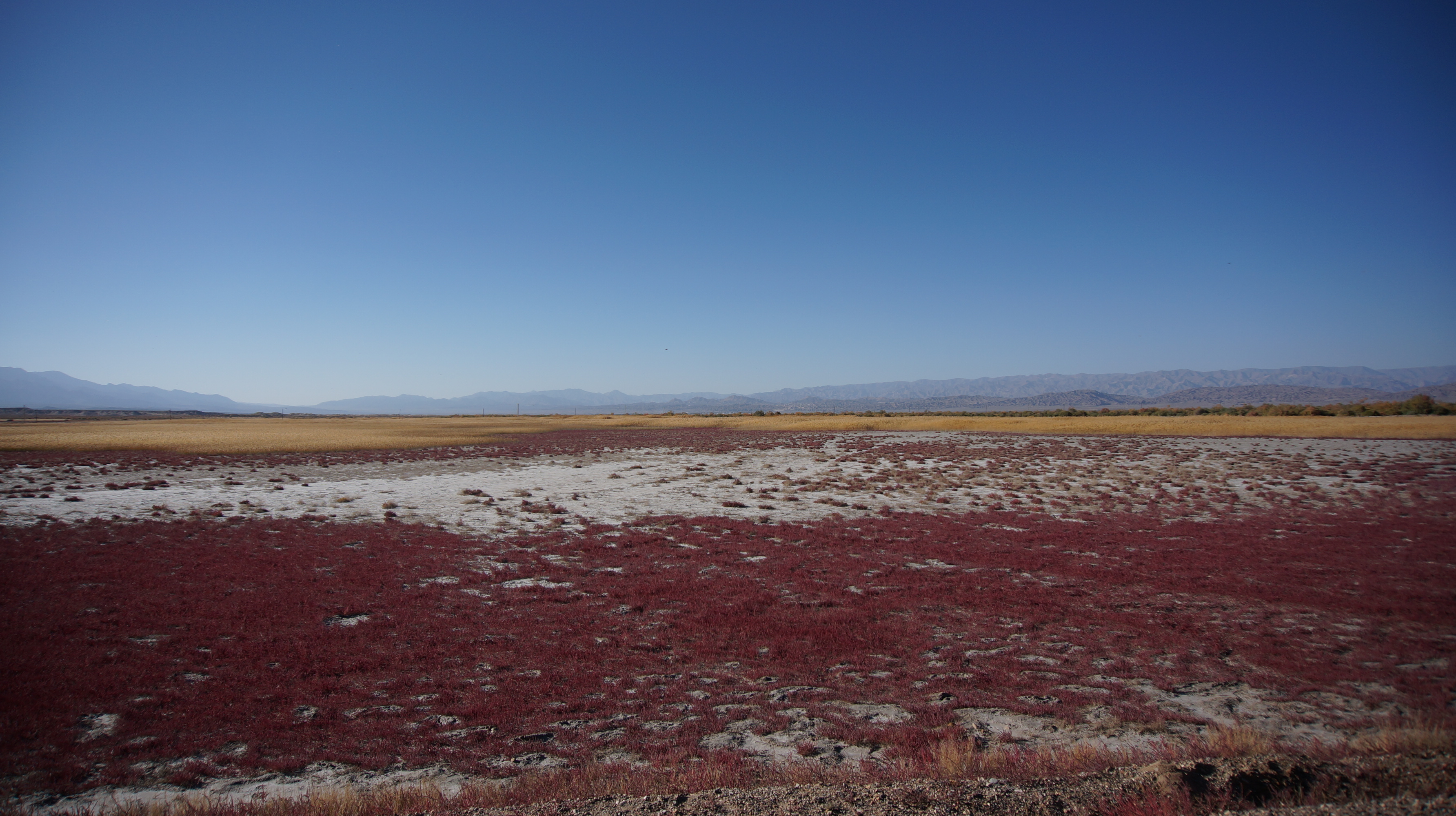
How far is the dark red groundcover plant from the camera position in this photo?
637 centimetres

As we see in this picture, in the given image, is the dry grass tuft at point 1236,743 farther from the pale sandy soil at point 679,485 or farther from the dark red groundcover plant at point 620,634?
the pale sandy soil at point 679,485

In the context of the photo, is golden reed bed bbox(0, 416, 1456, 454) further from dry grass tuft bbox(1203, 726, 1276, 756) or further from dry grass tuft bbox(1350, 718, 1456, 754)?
dry grass tuft bbox(1350, 718, 1456, 754)

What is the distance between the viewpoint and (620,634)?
9.16m

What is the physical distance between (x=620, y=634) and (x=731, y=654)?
188 centimetres

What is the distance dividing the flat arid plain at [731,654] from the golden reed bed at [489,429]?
29860 millimetres

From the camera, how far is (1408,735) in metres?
5.09

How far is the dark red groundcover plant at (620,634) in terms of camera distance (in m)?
6.37

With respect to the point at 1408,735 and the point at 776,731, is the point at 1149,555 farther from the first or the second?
the point at 776,731

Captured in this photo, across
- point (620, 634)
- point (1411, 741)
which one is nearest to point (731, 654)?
point (620, 634)

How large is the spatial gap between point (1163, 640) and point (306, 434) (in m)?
68.1

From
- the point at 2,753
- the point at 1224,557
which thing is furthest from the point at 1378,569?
the point at 2,753

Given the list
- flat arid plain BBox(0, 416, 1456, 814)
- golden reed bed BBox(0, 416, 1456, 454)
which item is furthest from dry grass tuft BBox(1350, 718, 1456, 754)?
golden reed bed BBox(0, 416, 1456, 454)

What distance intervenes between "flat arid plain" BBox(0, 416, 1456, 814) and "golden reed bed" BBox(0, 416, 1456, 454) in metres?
29.9

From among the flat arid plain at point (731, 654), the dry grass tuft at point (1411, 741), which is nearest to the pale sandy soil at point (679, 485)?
the flat arid plain at point (731, 654)
